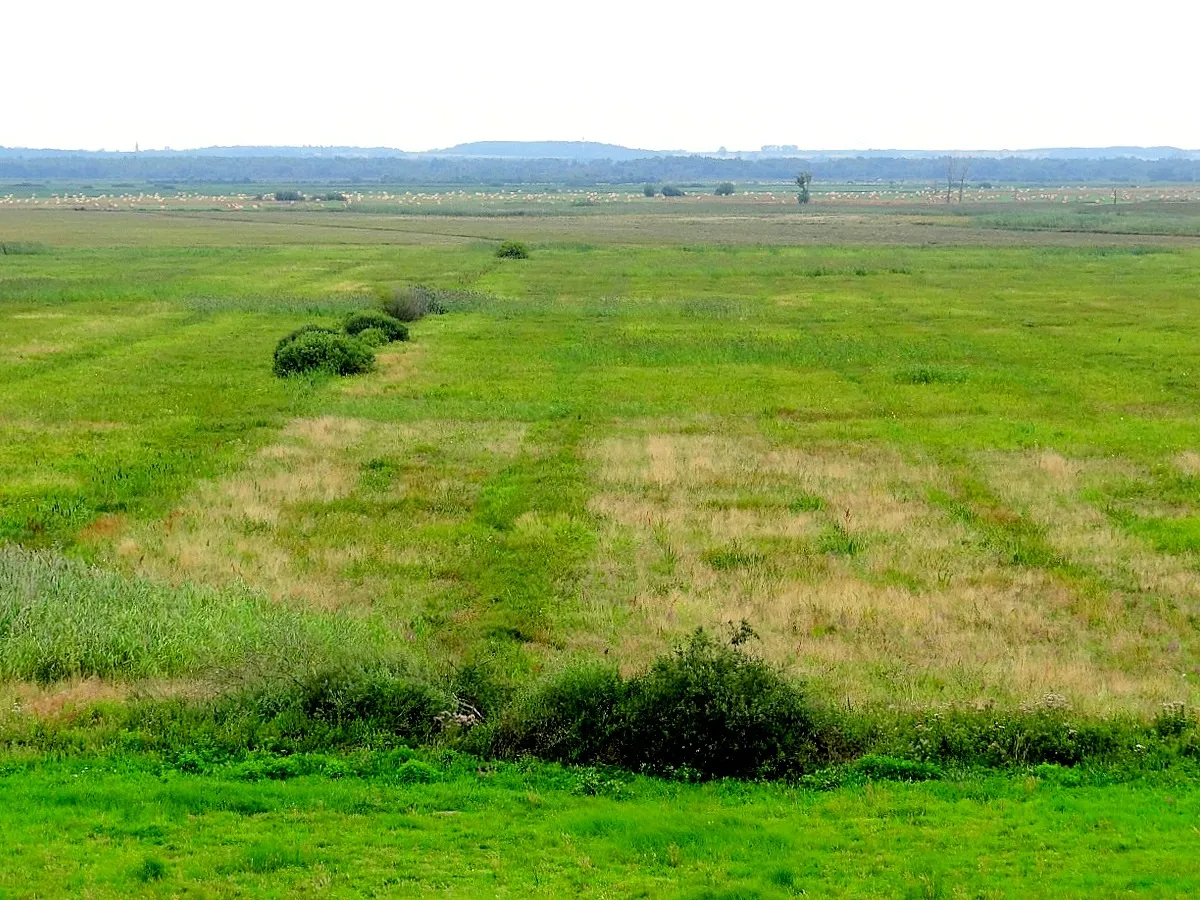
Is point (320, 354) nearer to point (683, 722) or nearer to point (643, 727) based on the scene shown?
point (643, 727)

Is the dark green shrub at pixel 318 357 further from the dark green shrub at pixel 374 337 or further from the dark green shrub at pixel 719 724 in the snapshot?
the dark green shrub at pixel 719 724

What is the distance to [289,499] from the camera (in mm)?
24688

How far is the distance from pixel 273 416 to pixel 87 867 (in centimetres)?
2343

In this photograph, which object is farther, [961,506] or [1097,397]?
[1097,397]

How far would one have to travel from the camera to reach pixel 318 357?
130ft

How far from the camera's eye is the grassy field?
1102 centimetres

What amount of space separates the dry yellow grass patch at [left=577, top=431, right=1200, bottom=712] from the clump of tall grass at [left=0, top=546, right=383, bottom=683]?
14.9 ft

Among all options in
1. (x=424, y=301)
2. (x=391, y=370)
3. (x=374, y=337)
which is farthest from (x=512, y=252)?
(x=391, y=370)

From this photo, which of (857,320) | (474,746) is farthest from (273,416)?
(857,320)

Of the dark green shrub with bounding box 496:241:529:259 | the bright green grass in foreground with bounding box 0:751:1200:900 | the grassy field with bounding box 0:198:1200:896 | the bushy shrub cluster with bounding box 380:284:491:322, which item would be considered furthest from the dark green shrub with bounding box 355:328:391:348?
the dark green shrub with bounding box 496:241:529:259

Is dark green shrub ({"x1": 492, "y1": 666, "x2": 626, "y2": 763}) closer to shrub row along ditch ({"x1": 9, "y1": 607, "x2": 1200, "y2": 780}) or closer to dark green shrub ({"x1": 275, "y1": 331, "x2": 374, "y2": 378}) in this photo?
shrub row along ditch ({"x1": 9, "y1": 607, "x2": 1200, "y2": 780})

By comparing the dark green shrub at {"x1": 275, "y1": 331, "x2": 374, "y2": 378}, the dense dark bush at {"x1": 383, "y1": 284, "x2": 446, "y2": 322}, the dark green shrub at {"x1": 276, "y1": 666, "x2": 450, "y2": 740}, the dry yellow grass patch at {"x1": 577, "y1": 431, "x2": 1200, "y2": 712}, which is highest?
the dense dark bush at {"x1": 383, "y1": 284, "x2": 446, "y2": 322}

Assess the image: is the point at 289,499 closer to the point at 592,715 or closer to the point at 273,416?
the point at 273,416

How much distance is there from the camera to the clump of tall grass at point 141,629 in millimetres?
15375
